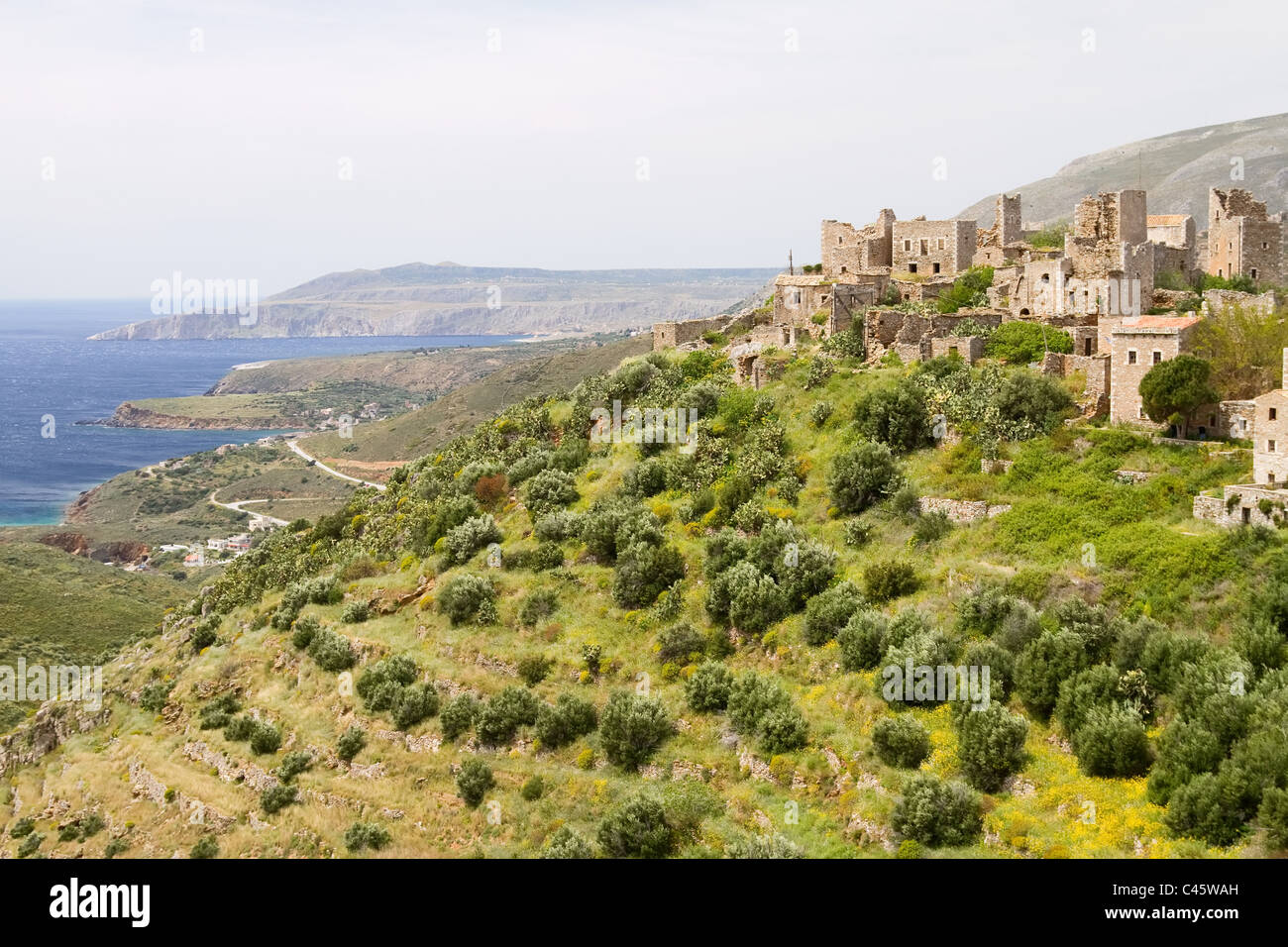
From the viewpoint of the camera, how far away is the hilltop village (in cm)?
2977

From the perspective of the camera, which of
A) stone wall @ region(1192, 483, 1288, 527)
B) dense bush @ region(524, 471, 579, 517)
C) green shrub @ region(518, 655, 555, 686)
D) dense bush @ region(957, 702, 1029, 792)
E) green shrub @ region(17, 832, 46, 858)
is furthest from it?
dense bush @ region(524, 471, 579, 517)

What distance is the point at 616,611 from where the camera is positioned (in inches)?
1319

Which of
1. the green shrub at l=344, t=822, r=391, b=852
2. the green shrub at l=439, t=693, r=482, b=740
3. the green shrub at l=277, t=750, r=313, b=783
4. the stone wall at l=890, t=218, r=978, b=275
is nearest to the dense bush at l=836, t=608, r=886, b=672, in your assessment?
the green shrub at l=439, t=693, r=482, b=740

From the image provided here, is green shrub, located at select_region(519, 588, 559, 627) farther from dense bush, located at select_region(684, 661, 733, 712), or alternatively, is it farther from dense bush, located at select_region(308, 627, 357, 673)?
dense bush, located at select_region(684, 661, 733, 712)

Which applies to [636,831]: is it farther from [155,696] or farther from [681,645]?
[155,696]

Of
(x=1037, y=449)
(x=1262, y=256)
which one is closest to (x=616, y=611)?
(x=1037, y=449)

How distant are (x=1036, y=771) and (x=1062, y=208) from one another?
423 feet

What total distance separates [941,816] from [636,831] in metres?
6.70

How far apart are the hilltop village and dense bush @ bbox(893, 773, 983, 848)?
378 inches

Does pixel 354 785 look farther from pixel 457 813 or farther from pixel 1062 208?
pixel 1062 208

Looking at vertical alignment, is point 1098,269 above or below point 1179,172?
below

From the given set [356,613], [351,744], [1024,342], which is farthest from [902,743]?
[356,613]

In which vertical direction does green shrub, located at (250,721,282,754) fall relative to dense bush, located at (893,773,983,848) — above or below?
below

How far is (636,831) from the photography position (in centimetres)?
2388
